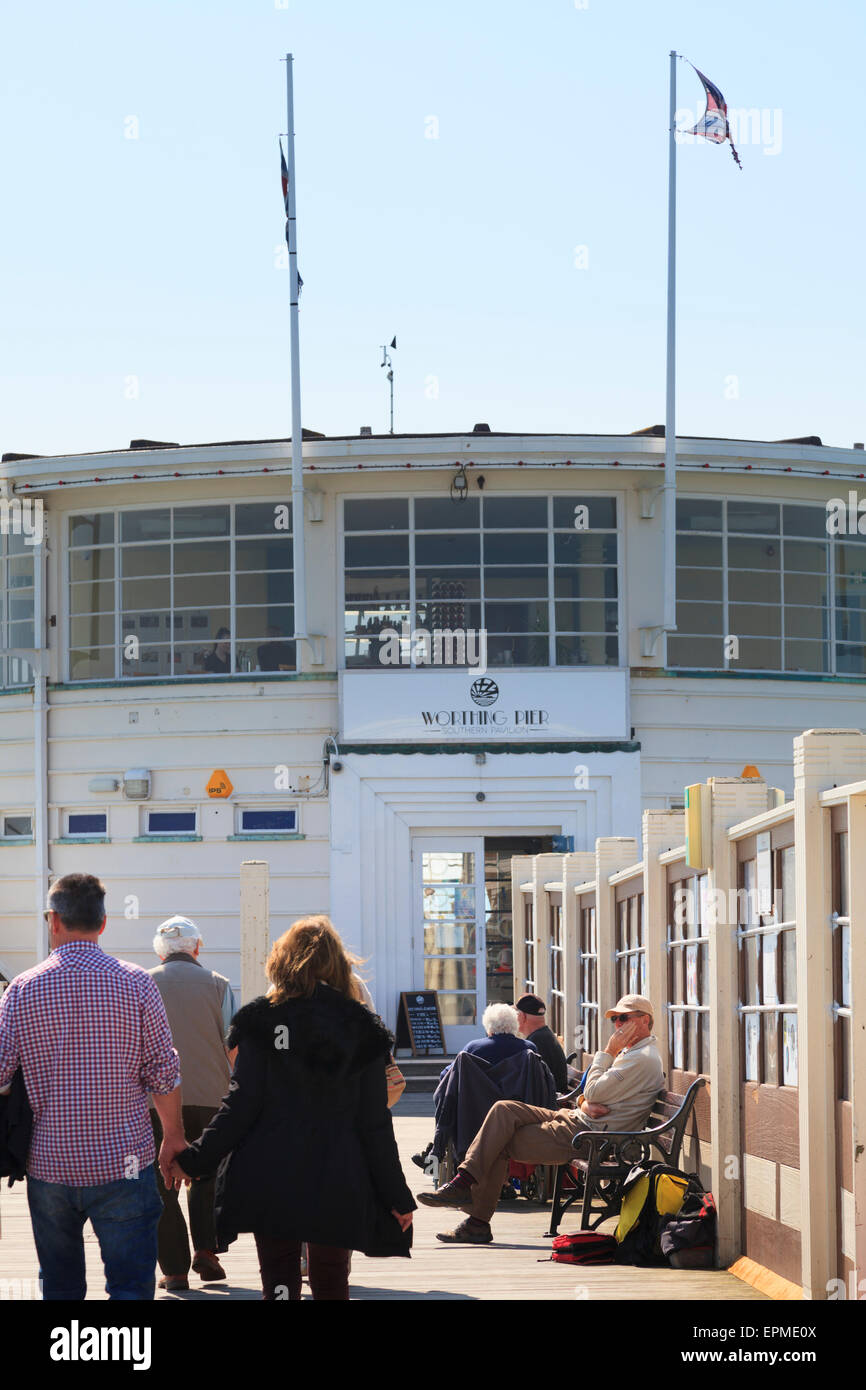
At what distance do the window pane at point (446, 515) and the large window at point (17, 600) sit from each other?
4967 millimetres

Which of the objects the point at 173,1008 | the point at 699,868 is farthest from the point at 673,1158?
the point at 173,1008

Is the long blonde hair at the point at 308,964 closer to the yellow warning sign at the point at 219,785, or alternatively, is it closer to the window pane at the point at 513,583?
the yellow warning sign at the point at 219,785

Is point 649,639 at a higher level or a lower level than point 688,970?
higher

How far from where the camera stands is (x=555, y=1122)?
10.5 meters

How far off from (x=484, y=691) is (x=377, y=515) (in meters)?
2.46

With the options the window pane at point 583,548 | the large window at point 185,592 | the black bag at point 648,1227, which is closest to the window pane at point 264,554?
the large window at point 185,592

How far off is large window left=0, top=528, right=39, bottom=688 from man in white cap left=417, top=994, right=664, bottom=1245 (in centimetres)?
1347

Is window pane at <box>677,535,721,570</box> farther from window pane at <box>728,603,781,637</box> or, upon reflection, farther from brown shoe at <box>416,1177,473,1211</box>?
brown shoe at <box>416,1177,473,1211</box>

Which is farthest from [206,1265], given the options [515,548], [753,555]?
[753,555]

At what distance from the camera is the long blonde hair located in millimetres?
5762

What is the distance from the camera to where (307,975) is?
576 centimetres

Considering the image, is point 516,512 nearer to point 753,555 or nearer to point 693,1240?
point 753,555

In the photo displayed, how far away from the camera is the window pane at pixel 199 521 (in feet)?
71.3
